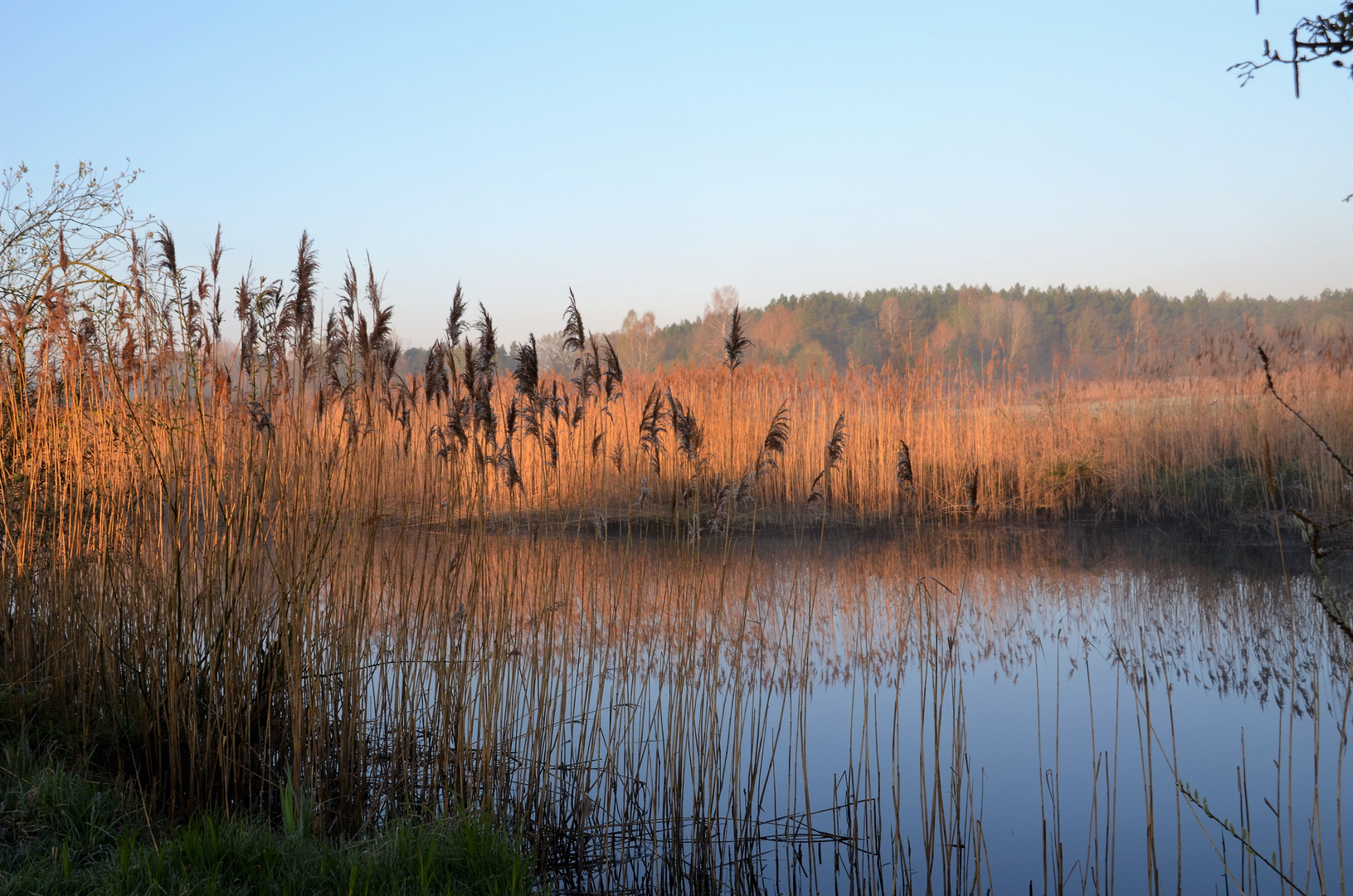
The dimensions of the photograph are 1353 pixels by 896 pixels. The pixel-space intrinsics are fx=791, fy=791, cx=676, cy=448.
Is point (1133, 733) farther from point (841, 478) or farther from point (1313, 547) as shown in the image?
point (841, 478)

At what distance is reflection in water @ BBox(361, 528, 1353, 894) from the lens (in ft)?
7.77

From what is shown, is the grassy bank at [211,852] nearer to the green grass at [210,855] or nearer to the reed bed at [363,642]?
the green grass at [210,855]

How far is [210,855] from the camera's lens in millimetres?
1877

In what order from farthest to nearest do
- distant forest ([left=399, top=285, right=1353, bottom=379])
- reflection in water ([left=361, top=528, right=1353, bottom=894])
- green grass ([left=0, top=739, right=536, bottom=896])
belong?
distant forest ([left=399, top=285, right=1353, bottom=379]) → reflection in water ([left=361, top=528, right=1353, bottom=894]) → green grass ([left=0, top=739, right=536, bottom=896])

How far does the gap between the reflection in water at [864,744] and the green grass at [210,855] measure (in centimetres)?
31

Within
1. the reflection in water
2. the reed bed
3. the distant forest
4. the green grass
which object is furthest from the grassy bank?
the distant forest

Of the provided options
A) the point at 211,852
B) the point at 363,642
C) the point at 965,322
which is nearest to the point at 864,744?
the point at 363,642

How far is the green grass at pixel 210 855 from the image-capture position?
180cm

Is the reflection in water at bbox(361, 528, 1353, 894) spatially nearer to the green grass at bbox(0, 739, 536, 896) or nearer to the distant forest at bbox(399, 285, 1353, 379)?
the green grass at bbox(0, 739, 536, 896)

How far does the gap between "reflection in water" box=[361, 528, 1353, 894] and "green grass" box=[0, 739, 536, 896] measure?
0.31 metres

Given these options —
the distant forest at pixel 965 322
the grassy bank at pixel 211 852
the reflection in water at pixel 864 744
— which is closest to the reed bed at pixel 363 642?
the reflection in water at pixel 864 744

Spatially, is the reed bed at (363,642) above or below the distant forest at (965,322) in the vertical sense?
below

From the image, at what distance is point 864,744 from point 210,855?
1782 mm

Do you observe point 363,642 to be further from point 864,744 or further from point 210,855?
point 864,744
